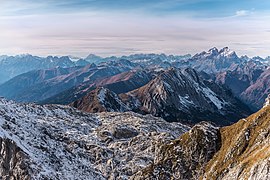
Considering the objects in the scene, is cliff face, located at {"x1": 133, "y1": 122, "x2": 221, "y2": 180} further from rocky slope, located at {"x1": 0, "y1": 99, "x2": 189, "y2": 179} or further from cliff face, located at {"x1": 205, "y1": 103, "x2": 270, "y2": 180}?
rocky slope, located at {"x1": 0, "y1": 99, "x2": 189, "y2": 179}

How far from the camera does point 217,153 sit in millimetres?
128250

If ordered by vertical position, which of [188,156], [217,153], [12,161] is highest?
[217,153]

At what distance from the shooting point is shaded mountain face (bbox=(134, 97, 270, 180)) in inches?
4274

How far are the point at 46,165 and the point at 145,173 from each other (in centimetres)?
3823

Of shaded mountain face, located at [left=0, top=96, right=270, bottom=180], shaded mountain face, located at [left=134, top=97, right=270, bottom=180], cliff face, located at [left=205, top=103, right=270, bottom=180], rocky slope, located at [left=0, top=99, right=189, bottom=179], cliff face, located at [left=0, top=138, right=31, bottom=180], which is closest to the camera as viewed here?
cliff face, located at [left=205, top=103, right=270, bottom=180]

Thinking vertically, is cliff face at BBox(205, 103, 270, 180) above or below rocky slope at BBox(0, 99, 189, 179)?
above

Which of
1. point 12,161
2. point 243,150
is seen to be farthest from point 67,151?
point 243,150

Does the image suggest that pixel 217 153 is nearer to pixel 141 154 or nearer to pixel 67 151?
pixel 141 154

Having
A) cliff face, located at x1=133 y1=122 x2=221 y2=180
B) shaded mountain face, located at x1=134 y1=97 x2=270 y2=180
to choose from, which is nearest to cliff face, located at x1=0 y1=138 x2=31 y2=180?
cliff face, located at x1=133 y1=122 x2=221 y2=180

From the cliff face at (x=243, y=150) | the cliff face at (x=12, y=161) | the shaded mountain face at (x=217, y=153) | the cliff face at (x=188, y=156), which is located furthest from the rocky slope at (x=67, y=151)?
the cliff face at (x=243, y=150)

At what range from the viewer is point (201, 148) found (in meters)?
132

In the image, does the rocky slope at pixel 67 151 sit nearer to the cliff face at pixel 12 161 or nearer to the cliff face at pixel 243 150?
the cliff face at pixel 12 161

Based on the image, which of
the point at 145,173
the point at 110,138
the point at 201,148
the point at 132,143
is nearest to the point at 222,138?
the point at 201,148

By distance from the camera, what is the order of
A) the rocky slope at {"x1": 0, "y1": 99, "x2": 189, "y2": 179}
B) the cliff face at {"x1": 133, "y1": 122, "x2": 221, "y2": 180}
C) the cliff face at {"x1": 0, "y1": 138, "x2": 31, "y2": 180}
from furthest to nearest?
the cliff face at {"x1": 133, "y1": 122, "x2": 221, "y2": 180} < the rocky slope at {"x1": 0, "y1": 99, "x2": 189, "y2": 179} < the cliff face at {"x1": 0, "y1": 138, "x2": 31, "y2": 180}
